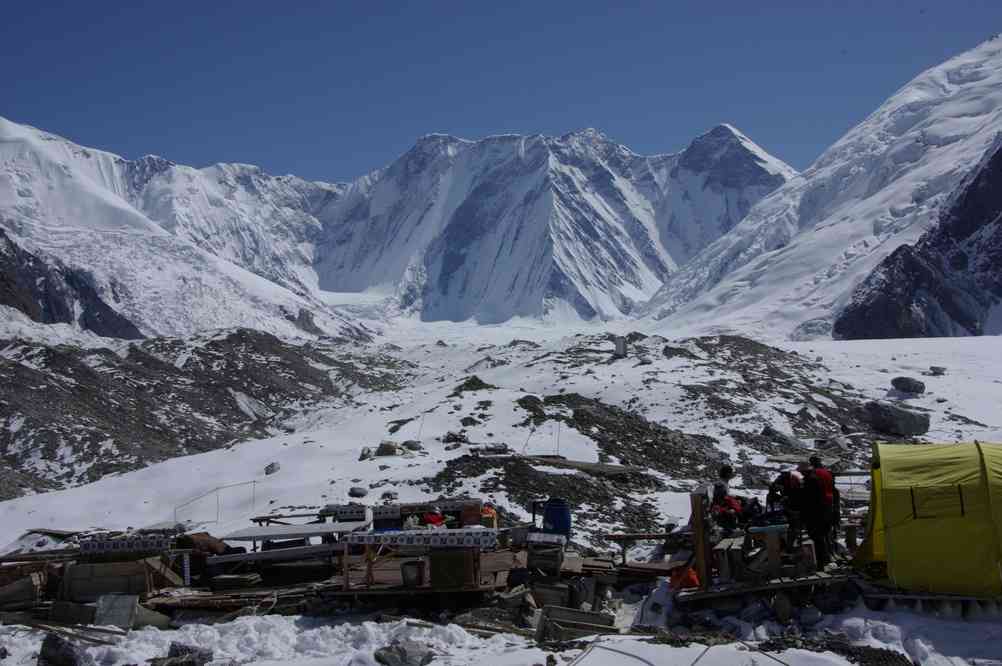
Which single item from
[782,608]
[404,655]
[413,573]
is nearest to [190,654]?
[404,655]

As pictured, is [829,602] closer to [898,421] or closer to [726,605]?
[726,605]

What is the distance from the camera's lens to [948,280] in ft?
488

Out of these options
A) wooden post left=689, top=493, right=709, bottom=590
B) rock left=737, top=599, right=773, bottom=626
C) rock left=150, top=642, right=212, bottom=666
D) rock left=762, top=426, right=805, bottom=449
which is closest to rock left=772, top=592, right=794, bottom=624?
rock left=737, top=599, right=773, bottom=626

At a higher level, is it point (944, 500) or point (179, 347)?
point (179, 347)

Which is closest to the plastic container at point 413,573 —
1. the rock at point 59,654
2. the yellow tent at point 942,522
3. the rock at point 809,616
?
the rock at point 59,654

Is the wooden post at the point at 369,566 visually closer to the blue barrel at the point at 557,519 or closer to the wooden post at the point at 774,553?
the blue barrel at the point at 557,519

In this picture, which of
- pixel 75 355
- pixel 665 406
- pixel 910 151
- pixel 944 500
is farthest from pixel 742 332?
pixel 944 500

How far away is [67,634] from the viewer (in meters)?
14.8

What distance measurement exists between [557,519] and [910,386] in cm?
3620

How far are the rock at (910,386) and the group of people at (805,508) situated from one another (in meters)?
36.2

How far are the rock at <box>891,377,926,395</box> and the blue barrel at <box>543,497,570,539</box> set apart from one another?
3597 centimetres

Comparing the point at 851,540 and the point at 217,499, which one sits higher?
the point at 217,499

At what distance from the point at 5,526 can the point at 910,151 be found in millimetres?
197407

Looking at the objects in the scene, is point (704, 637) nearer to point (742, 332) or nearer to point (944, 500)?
point (944, 500)
